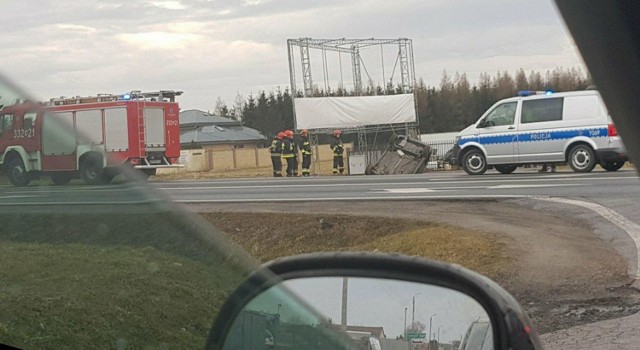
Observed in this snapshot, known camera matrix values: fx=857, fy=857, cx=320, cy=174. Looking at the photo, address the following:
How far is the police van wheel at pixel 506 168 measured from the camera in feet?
59.3

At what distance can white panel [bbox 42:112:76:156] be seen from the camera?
222 cm

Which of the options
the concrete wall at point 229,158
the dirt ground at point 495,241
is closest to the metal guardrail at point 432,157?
the concrete wall at point 229,158

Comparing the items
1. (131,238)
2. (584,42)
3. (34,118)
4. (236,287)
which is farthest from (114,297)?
(584,42)

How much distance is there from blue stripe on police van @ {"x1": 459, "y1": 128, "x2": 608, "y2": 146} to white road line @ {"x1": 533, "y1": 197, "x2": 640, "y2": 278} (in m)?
5.03

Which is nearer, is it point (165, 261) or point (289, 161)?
point (165, 261)

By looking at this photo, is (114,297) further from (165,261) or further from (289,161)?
(289,161)

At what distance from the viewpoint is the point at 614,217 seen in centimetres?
955

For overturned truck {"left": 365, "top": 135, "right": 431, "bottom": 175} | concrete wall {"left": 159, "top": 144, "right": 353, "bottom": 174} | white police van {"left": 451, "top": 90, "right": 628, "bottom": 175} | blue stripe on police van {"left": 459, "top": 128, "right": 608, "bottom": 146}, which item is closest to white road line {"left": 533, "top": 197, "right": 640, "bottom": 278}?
white police van {"left": 451, "top": 90, "right": 628, "bottom": 175}

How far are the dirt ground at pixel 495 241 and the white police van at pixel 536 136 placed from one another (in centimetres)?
545

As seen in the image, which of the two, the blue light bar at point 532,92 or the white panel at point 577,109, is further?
the blue light bar at point 532,92

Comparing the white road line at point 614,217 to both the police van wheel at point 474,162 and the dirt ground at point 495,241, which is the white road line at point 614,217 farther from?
the police van wheel at point 474,162

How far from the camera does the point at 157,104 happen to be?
46.8 ft

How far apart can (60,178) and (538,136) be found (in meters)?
15.7

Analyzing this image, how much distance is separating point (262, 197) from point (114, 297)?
10.9 meters
